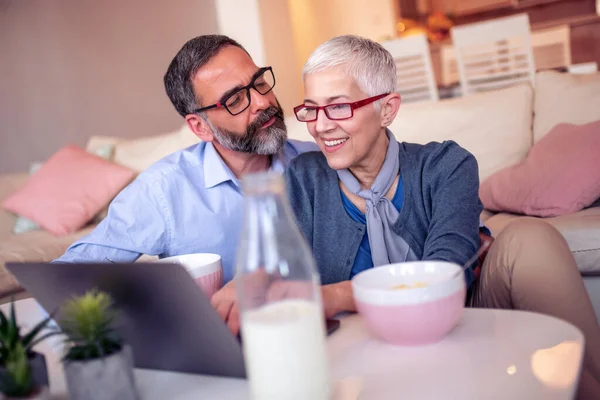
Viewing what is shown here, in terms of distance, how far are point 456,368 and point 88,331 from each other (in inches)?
17.1

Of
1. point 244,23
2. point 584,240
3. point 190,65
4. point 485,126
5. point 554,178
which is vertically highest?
point 244,23

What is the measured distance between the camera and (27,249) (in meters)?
3.06

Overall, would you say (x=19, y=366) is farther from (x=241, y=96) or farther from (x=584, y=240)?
(x=584, y=240)

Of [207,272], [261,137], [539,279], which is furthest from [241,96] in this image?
[539,279]

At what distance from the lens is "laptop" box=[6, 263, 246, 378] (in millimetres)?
785

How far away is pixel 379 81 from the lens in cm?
149

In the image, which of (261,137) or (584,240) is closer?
(261,137)

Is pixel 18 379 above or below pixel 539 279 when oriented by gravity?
above

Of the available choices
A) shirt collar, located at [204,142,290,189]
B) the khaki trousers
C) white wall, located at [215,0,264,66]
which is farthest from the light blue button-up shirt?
white wall, located at [215,0,264,66]

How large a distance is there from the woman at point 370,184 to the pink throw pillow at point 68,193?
7.15 ft

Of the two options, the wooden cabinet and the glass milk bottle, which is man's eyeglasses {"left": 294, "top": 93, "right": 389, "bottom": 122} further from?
the wooden cabinet

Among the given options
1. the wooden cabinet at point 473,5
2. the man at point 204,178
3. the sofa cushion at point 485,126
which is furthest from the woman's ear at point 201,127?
the wooden cabinet at point 473,5

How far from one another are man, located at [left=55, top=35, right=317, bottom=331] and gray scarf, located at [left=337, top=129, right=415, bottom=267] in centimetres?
39

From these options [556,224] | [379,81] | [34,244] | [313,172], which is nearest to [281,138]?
[313,172]
